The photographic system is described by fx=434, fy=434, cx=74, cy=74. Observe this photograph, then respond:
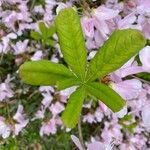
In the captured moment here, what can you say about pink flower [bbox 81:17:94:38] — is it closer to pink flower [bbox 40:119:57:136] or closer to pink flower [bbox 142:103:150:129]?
pink flower [bbox 142:103:150:129]

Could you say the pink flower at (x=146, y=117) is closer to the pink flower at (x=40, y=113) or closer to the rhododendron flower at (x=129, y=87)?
the rhododendron flower at (x=129, y=87)

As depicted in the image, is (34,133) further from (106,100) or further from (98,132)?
(106,100)

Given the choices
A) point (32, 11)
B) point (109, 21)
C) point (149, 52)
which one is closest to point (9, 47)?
point (32, 11)

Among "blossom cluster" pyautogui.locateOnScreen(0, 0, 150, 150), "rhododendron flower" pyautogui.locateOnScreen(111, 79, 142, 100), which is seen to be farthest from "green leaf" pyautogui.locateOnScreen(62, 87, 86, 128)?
"blossom cluster" pyautogui.locateOnScreen(0, 0, 150, 150)

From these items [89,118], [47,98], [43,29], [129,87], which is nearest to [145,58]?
[129,87]

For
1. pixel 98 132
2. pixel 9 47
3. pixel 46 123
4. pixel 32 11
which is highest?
pixel 32 11

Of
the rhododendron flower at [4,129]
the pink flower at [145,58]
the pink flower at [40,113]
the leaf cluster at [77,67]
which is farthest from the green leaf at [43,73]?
the pink flower at [40,113]
